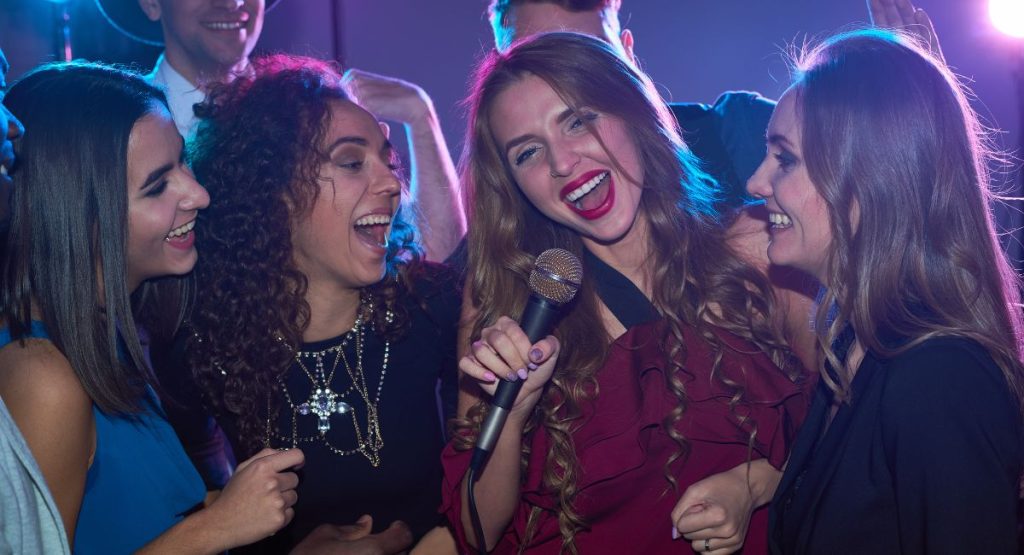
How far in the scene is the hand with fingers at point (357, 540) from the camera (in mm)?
2152

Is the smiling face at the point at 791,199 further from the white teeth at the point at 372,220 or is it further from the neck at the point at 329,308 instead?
the neck at the point at 329,308

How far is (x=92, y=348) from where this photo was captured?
187cm

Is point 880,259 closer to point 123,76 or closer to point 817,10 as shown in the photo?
point 123,76

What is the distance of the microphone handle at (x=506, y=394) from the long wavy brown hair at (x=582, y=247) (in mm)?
507

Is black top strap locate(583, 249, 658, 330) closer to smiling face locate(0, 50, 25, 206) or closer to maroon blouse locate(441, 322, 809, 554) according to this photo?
maroon blouse locate(441, 322, 809, 554)

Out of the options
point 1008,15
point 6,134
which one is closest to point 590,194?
point 6,134

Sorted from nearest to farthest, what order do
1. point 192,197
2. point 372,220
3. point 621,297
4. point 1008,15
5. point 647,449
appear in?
point 647,449 → point 192,197 → point 621,297 → point 372,220 → point 1008,15

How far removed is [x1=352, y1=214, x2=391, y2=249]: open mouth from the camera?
2463mm

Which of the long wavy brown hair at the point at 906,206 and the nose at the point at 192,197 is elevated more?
the long wavy brown hair at the point at 906,206

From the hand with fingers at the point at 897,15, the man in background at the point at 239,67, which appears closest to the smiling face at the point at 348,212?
the man in background at the point at 239,67

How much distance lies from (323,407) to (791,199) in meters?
1.32

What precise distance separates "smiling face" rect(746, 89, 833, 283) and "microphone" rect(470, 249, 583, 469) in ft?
1.79

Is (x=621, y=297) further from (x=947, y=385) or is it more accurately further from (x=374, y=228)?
(x=947, y=385)

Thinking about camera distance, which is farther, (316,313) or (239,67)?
(239,67)
